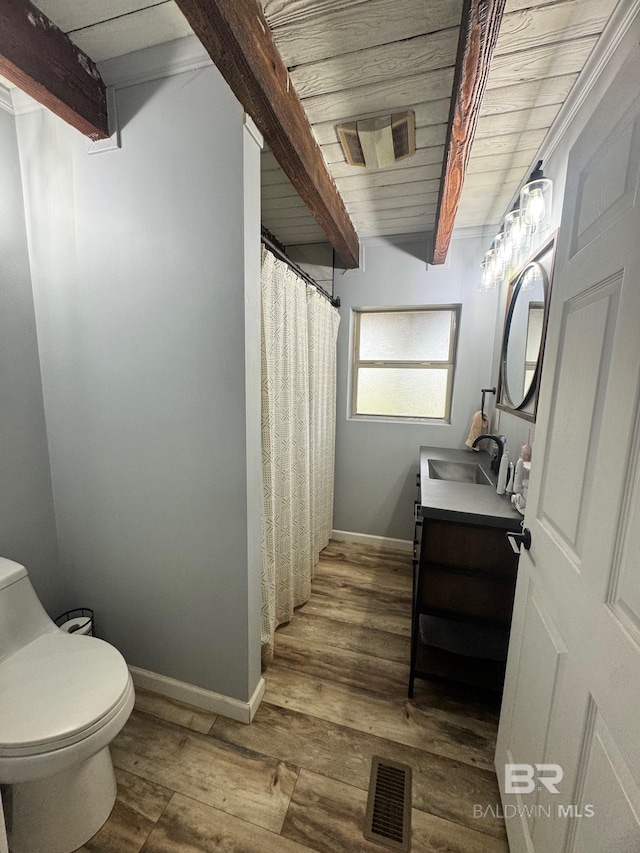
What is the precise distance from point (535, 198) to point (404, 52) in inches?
27.4

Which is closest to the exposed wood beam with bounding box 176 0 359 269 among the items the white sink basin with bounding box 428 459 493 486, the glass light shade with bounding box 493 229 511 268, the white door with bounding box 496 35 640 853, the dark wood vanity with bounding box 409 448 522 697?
the white door with bounding box 496 35 640 853

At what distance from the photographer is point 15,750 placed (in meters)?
Result: 0.86

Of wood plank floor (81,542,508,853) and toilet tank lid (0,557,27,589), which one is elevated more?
toilet tank lid (0,557,27,589)

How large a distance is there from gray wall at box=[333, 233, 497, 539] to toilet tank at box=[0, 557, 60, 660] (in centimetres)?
203

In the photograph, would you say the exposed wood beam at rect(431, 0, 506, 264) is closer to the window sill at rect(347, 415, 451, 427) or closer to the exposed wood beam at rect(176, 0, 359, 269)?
the exposed wood beam at rect(176, 0, 359, 269)

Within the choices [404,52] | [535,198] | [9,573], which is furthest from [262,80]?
[9,573]

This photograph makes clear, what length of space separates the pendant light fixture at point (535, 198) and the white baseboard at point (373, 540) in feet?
7.51

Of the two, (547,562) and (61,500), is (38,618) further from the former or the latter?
(547,562)

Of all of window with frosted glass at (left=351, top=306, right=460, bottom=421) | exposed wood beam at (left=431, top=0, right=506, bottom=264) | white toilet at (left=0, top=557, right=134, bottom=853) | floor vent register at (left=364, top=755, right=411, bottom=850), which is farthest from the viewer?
window with frosted glass at (left=351, top=306, right=460, bottom=421)

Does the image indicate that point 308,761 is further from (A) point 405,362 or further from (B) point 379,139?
(B) point 379,139

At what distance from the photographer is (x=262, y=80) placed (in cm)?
92

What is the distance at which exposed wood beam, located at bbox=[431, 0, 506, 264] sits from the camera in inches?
28.4

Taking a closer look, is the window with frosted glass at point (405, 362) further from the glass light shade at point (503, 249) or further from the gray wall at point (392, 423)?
the glass light shade at point (503, 249)

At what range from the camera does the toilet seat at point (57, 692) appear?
2.88ft
